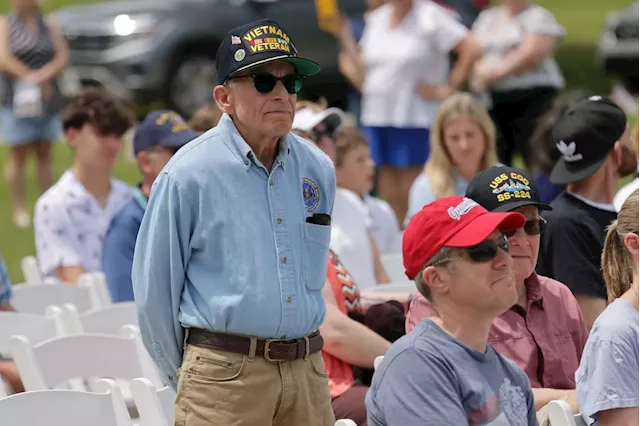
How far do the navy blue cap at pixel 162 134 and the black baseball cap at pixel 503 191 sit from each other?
2079 millimetres

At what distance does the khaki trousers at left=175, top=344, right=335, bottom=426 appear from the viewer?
4004 mm

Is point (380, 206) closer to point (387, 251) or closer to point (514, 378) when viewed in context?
point (387, 251)

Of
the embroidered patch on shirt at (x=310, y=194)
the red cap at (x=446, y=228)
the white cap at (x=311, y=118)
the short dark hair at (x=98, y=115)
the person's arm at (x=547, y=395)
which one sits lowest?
the person's arm at (x=547, y=395)

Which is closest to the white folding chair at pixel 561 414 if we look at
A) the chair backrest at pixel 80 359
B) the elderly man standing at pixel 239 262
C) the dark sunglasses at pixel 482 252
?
the dark sunglasses at pixel 482 252

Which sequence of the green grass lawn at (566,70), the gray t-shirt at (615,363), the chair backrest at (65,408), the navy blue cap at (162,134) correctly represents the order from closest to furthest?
1. the gray t-shirt at (615,363)
2. the chair backrest at (65,408)
3. the navy blue cap at (162,134)
4. the green grass lawn at (566,70)

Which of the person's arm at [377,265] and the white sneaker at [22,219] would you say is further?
the white sneaker at [22,219]

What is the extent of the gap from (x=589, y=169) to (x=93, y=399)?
2262mm

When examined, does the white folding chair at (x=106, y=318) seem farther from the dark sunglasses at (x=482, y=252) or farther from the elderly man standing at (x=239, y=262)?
the dark sunglasses at (x=482, y=252)

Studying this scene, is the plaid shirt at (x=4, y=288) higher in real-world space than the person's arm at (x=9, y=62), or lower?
lower

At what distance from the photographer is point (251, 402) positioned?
402cm

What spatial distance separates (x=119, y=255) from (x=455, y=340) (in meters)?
2.95

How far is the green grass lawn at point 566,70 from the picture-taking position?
11.4 m

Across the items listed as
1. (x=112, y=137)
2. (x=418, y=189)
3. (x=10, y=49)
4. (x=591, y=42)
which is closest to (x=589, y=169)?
(x=418, y=189)

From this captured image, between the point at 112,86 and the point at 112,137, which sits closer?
the point at 112,137
